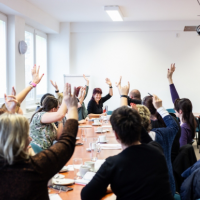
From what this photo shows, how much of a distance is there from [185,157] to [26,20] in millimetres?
5149

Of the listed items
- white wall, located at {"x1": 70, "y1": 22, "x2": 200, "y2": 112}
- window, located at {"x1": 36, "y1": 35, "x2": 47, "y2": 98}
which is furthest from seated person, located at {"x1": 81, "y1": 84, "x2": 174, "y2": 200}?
white wall, located at {"x1": 70, "y1": 22, "x2": 200, "y2": 112}

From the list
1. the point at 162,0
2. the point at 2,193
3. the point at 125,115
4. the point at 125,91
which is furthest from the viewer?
the point at 162,0

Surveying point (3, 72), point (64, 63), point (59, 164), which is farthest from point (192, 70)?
point (59, 164)

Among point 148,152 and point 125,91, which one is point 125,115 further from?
point 125,91

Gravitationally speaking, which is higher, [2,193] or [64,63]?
[64,63]

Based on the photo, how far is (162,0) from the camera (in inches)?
236

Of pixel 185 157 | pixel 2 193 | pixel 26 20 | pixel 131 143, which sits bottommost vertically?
pixel 185 157

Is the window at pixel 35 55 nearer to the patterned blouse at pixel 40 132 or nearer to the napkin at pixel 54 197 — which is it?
the patterned blouse at pixel 40 132

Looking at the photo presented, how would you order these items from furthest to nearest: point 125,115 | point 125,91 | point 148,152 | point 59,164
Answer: point 125,91 < point 125,115 < point 148,152 < point 59,164

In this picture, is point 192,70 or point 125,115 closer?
point 125,115

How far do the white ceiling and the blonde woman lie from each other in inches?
206

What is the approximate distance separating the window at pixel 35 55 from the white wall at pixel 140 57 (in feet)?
2.87

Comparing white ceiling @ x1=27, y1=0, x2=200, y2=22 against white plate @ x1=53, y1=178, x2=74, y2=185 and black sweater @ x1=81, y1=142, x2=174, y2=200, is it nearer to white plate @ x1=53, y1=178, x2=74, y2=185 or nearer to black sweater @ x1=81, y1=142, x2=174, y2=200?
white plate @ x1=53, y1=178, x2=74, y2=185

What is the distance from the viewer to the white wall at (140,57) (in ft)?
27.7
